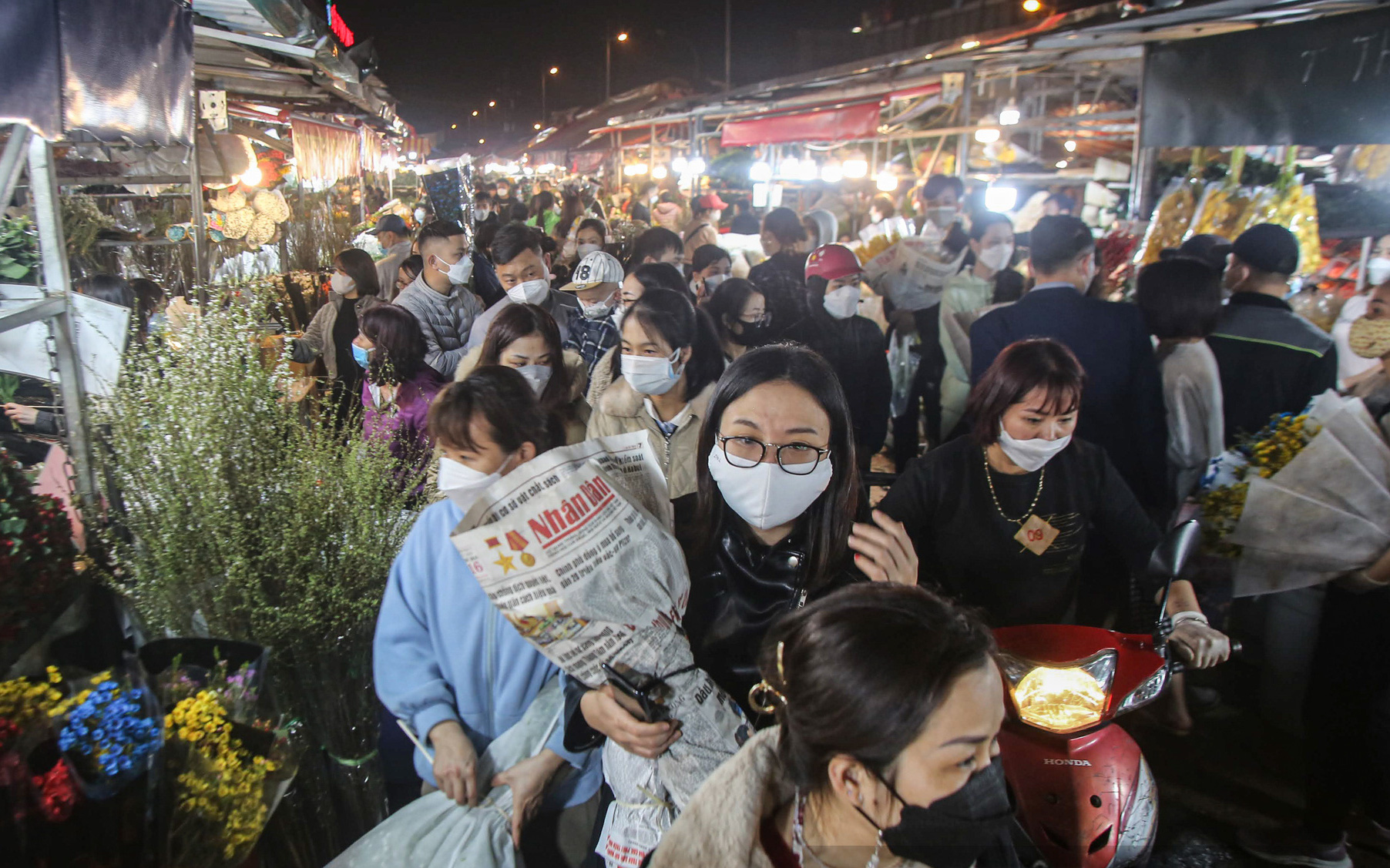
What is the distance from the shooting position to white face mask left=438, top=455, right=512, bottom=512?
6.82 ft

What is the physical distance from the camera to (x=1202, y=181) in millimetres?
6828

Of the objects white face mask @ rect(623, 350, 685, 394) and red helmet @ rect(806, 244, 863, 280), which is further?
red helmet @ rect(806, 244, 863, 280)

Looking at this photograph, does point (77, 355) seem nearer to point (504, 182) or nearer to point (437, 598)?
point (437, 598)

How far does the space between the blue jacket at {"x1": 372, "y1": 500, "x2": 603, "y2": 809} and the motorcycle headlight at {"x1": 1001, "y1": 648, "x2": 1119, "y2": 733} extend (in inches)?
45.1

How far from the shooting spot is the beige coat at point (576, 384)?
367 cm

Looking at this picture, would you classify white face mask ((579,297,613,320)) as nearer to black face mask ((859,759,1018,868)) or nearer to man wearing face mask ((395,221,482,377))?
man wearing face mask ((395,221,482,377))

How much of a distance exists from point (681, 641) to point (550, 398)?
2129 millimetres

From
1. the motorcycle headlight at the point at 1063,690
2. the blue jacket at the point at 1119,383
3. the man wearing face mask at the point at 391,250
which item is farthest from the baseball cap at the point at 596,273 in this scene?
the motorcycle headlight at the point at 1063,690

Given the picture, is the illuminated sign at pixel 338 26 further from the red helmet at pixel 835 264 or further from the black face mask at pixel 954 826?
the black face mask at pixel 954 826

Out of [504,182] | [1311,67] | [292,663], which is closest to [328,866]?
[292,663]

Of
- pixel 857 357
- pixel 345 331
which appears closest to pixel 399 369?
pixel 345 331

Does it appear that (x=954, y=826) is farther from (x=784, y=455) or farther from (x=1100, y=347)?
(x=1100, y=347)

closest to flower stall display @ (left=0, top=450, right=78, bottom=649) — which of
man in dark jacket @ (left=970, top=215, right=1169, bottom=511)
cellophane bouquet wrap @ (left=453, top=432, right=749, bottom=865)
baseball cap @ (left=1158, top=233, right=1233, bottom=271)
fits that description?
cellophane bouquet wrap @ (left=453, top=432, right=749, bottom=865)

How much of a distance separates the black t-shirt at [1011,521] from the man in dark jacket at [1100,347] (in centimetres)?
104
